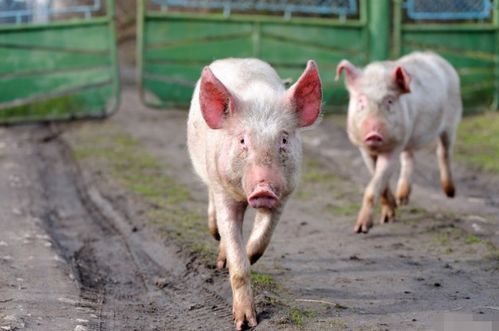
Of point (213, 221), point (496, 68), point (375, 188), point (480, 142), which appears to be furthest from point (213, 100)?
point (496, 68)

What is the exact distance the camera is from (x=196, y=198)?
9789 millimetres

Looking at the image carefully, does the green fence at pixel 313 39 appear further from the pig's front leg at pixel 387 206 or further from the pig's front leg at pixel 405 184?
the pig's front leg at pixel 387 206

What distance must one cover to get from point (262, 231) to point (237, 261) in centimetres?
43

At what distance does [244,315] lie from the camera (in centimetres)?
573

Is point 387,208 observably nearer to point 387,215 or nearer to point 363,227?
point 387,215

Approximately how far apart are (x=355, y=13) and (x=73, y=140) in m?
5.16

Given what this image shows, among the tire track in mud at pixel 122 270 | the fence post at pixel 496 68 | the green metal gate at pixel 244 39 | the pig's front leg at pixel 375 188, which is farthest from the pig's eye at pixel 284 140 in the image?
the fence post at pixel 496 68

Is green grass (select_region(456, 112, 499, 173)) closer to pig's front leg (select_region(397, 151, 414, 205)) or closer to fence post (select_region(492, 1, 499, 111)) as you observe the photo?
fence post (select_region(492, 1, 499, 111))

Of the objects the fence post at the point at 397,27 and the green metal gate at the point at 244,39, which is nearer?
the green metal gate at the point at 244,39

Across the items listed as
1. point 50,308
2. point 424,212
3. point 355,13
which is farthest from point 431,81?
point 355,13

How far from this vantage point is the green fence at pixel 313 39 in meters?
14.9

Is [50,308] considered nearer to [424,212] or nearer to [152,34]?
[424,212]

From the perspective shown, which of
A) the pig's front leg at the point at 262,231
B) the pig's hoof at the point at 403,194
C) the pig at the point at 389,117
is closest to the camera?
the pig's front leg at the point at 262,231

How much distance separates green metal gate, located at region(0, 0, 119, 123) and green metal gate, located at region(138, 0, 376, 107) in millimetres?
565
